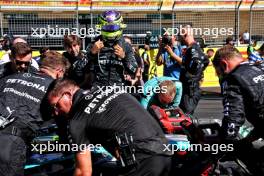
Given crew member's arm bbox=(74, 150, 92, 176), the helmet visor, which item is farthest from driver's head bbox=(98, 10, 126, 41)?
crew member's arm bbox=(74, 150, 92, 176)

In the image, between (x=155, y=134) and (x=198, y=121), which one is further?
(x=198, y=121)

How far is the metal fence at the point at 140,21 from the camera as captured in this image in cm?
1334

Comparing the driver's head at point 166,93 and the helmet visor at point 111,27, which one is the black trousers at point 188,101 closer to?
the driver's head at point 166,93

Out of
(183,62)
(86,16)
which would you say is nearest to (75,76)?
(183,62)

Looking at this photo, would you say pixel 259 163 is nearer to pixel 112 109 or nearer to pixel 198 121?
pixel 198 121

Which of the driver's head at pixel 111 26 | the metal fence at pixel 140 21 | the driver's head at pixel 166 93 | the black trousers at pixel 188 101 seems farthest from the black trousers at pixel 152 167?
the metal fence at pixel 140 21

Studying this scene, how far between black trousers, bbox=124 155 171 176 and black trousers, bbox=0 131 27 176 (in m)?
0.99

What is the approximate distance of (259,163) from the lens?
3746 mm

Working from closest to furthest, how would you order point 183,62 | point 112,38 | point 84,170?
1. point 84,170
2. point 112,38
3. point 183,62

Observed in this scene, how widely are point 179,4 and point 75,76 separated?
32.5 ft

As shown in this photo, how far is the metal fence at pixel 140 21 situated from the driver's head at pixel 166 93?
25.2 feet

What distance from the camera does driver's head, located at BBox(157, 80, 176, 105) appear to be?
16.7 feet

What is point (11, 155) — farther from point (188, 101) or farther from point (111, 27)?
point (188, 101)

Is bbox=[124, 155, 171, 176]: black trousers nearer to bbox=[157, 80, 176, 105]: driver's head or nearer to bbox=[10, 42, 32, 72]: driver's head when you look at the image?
bbox=[10, 42, 32, 72]: driver's head
